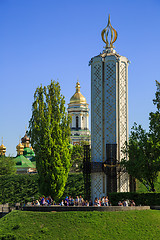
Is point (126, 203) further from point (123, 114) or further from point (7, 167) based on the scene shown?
point (7, 167)

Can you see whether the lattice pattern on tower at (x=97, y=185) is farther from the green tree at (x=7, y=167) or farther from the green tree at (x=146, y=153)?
the green tree at (x=7, y=167)

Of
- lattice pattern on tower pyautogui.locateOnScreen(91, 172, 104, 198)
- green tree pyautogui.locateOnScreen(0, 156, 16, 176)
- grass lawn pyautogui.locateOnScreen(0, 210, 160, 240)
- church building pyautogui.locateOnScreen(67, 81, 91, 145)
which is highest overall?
church building pyautogui.locateOnScreen(67, 81, 91, 145)

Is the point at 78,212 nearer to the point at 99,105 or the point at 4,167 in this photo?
the point at 99,105

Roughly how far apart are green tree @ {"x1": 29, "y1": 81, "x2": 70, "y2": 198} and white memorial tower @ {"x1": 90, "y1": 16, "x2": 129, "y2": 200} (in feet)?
11.3

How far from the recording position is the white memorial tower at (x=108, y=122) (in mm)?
50250

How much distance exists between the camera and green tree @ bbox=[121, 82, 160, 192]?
150 feet

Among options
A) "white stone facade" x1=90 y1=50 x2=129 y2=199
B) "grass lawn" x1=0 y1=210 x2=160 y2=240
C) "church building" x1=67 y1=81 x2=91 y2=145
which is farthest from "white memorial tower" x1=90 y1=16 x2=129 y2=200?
"church building" x1=67 y1=81 x2=91 y2=145

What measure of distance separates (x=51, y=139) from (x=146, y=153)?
10216mm

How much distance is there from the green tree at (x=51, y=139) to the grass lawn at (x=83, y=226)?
1013cm

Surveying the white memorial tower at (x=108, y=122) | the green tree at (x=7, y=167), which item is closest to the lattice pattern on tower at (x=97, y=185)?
the white memorial tower at (x=108, y=122)

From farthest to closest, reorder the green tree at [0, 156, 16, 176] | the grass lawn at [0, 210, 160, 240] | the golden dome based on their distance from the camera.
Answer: the golden dome < the green tree at [0, 156, 16, 176] < the grass lawn at [0, 210, 160, 240]

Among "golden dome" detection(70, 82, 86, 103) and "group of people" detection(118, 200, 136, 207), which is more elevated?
"golden dome" detection(70, 82, 86, 103)

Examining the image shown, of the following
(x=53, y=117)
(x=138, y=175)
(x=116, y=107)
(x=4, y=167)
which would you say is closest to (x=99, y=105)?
(x=116, y=107)

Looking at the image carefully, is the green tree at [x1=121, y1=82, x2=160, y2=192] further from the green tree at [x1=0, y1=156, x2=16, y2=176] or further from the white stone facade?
the green tree at [x1=0, y1=156, x2=16, y2=176]
